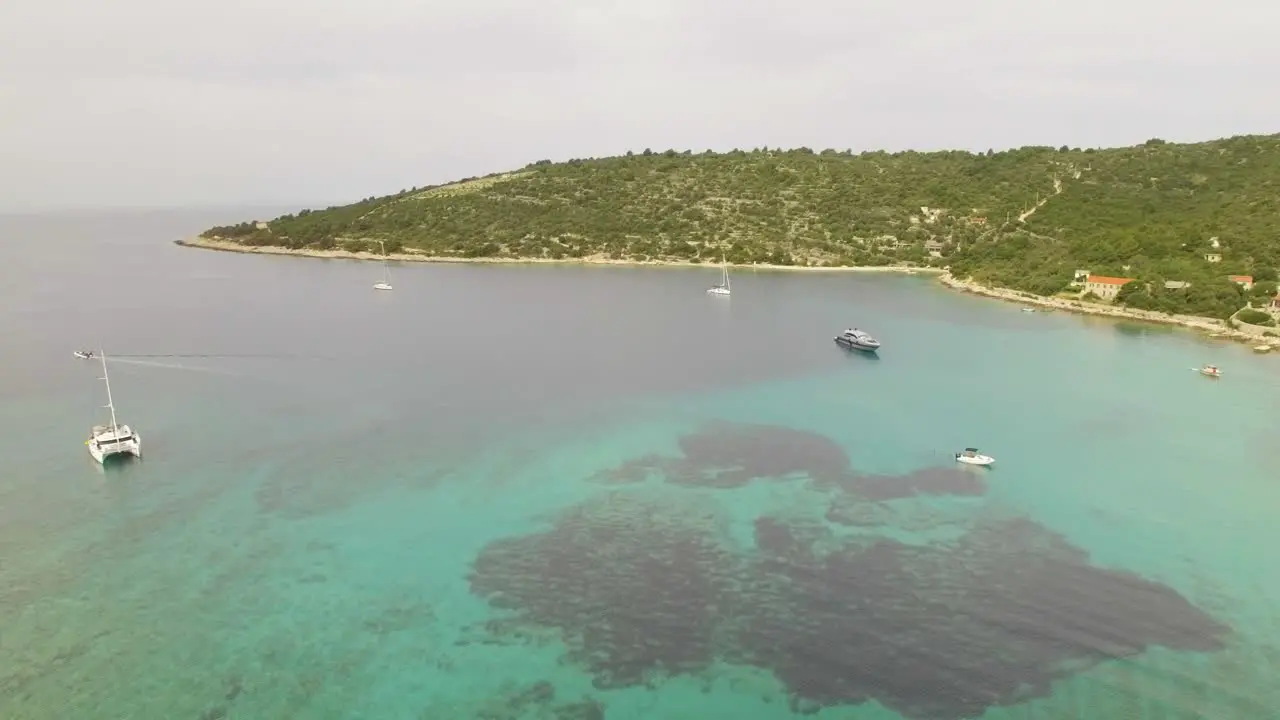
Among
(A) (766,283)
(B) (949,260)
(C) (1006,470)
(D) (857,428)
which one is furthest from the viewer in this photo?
(B) (949,260)

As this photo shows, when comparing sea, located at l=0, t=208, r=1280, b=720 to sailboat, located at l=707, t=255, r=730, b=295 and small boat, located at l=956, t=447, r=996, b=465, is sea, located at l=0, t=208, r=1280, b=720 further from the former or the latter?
sailboat, located at l=707, t=255, r=730, b=295

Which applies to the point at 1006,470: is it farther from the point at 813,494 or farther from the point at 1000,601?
the point at 1000,601

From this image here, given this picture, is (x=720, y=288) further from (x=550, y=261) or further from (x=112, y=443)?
(x=112, y=443)

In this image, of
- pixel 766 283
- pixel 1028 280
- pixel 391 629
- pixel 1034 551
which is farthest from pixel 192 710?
pixel 1028 280

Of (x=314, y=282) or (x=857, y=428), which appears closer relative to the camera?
(x=857, y=428)

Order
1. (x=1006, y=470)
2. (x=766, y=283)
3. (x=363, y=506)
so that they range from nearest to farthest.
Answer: (x=363, y=506) → (x=1006, y=470) → (x=766, y=283)

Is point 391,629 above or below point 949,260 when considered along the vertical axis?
below

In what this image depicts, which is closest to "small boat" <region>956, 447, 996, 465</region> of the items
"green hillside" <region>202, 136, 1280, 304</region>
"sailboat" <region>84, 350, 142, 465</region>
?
"sailboat" <region>84, 350, 142, 465</region>
